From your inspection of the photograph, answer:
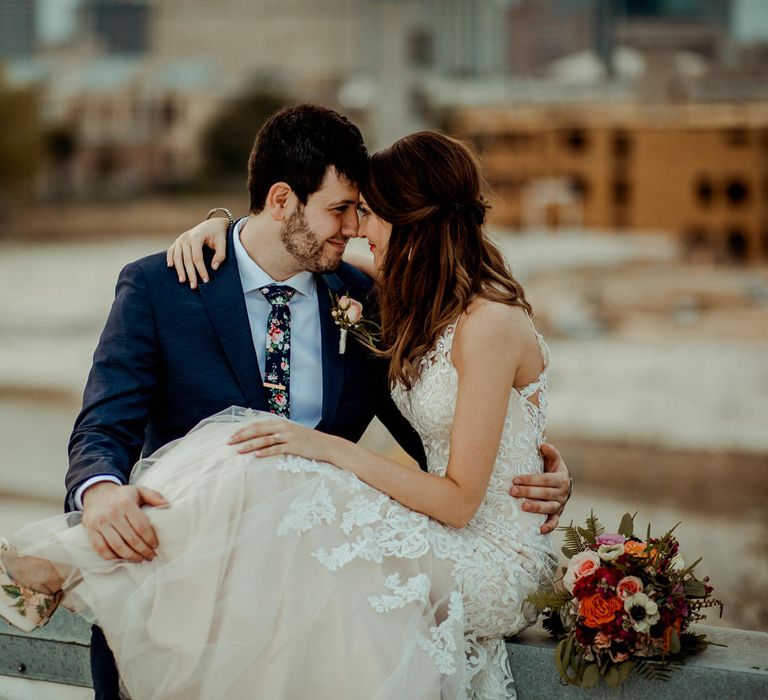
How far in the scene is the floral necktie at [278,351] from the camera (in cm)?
258

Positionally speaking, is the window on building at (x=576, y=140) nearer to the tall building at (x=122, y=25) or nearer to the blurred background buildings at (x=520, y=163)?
the blurred background buildings at (x=520, y=163)

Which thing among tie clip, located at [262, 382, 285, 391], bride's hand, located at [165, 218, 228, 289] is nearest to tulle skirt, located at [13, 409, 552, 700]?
tie clip, located at [262, 382, 285, 391]

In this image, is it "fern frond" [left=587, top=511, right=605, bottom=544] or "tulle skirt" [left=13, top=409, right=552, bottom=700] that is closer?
"tulle skirt" [left=13, top=409, right=552, bottom=700]

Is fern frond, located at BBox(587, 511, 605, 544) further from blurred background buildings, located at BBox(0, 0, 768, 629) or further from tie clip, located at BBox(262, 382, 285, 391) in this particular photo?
blurred background buildings, located at BBox(0, 0, 768, 629)

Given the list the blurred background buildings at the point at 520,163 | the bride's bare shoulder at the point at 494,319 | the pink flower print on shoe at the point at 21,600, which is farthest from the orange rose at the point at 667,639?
the blurred background buildings at the point at 520,163

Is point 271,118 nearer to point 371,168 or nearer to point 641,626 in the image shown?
point 371,168

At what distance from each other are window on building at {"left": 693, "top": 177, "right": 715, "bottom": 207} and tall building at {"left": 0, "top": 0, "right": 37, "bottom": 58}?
134 ft

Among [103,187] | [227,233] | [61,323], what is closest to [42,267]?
[61,323]

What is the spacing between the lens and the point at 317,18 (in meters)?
65.8

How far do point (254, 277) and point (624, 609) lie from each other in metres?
1.18

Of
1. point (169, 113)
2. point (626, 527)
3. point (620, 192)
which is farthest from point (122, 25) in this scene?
point (626, 527)

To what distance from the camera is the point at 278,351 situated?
2.60m

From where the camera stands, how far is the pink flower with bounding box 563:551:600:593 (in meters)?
2.11

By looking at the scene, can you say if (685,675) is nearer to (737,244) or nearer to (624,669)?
(624,669)
